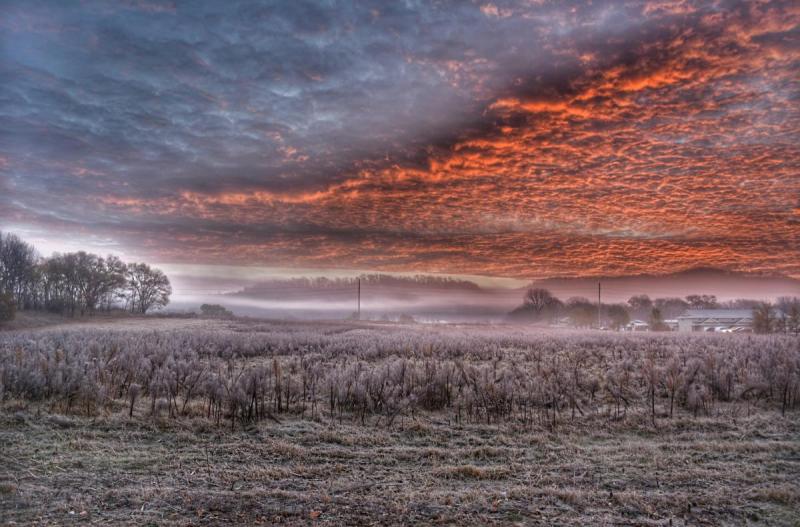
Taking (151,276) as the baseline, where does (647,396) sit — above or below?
below

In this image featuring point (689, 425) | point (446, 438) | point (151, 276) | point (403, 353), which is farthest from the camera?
point (151, 276)

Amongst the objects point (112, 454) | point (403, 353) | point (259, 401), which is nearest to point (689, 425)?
point (259, 401)

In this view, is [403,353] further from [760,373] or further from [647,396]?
[760,373]

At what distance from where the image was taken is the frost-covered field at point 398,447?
571cm

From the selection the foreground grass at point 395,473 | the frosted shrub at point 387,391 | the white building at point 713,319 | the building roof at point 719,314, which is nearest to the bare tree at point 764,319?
the white building at point 713,319

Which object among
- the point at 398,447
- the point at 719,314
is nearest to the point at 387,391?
the point at 398,447

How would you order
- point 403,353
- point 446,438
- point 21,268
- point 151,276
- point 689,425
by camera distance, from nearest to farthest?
point 446,438
point 689,425
point 403,353
point 21,268
point 151,276

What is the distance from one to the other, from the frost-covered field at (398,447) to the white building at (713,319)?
228 ft

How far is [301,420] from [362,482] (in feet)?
11.6

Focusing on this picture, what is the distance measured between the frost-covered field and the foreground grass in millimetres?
33

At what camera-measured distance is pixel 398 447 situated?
26.3 feet

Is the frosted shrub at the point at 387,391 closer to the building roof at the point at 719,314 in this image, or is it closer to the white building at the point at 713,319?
the white building at the point at 713,319

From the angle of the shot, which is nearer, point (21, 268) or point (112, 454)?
point (112, 454)

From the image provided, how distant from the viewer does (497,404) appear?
10.4 metres
